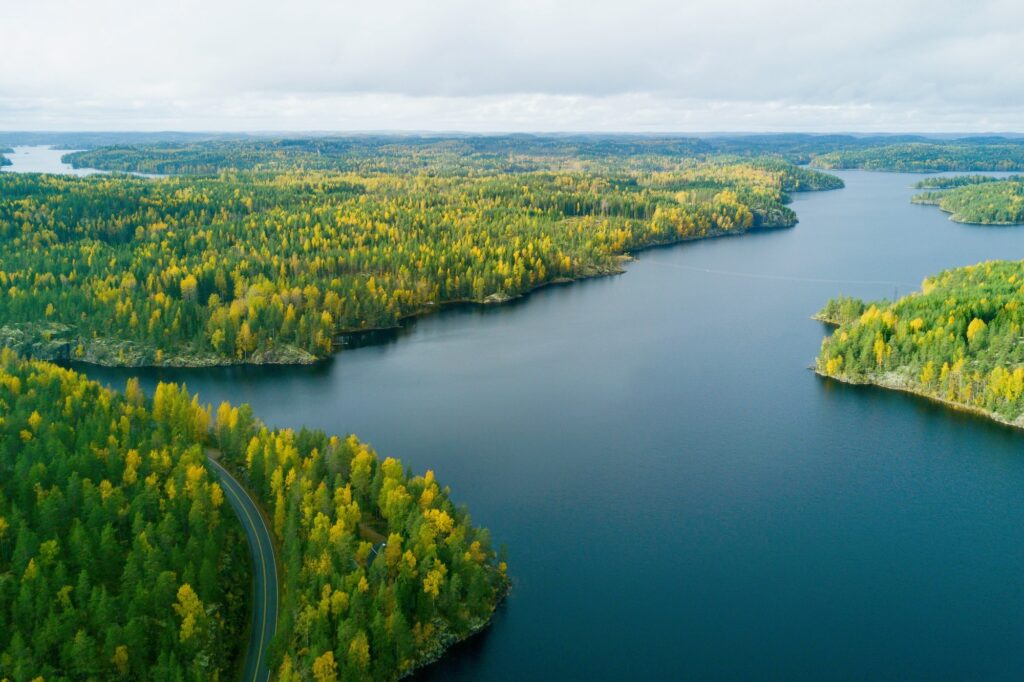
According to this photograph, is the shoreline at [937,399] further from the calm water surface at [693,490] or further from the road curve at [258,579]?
the road curve at [258,579]

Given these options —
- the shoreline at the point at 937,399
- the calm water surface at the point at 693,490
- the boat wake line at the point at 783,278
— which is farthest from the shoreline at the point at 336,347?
the shoreline at the point at 937,399

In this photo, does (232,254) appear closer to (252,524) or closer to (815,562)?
(252,524)

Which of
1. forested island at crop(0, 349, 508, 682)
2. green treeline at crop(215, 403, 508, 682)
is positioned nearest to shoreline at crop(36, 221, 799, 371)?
forested island at crop(0, 349, 508, 682)

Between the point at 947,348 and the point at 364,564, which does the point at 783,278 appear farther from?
the point at 364,564

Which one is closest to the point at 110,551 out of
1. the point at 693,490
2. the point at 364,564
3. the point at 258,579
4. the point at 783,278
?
the point at 258,579

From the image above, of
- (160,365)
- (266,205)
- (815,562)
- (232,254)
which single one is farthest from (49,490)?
(266,205)

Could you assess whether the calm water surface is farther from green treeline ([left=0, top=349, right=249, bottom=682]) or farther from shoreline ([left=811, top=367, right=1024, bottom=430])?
green treeline ([left=0, top=349, right=249, bottom=682])
